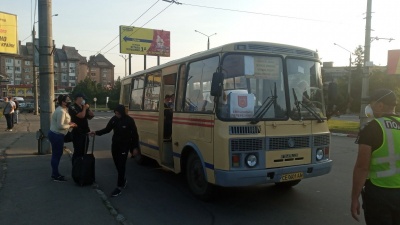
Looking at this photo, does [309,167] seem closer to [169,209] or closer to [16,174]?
[169,209]

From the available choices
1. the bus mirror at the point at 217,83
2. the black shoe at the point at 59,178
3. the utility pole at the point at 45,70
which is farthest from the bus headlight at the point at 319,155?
the utility pole at the point at 45,70

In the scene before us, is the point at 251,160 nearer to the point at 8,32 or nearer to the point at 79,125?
the point at 79,125

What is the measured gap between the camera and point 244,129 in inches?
218

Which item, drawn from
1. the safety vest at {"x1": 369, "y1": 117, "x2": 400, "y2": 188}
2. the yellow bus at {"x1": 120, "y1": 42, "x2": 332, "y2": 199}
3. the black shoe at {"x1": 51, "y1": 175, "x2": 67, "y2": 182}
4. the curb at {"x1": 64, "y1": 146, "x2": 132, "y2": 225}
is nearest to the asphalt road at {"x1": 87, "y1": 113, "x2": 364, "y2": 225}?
the curb at {"x1": 64, "y1": 146, "x2": 132, "y2": 225}

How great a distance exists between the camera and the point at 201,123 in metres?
6.17

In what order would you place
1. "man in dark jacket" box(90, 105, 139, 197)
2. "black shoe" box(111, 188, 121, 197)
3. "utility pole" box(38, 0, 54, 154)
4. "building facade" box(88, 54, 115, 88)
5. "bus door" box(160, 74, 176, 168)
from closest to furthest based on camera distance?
"black shoe" box(111, 188, 121, 197) → "man in dark jacket" box(90, 105, 139, 197) → "bus door" box(160, 74, 176, 168) → "utility pole" box(38, 0, 54, 154) → "building facade" box(88, 54, 115, 88)

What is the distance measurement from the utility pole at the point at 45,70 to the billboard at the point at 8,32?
2037 centimetres

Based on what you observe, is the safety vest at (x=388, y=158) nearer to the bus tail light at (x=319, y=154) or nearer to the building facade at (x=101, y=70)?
the bus tail light at (x=319, y=154)

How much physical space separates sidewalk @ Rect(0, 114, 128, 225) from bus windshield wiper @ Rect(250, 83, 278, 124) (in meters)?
2.62

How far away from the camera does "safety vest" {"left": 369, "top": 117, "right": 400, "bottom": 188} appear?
3.13 metres

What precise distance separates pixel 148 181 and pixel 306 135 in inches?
151

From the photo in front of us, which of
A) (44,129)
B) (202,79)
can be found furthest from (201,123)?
(44,129)

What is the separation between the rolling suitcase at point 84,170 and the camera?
733 centimetres

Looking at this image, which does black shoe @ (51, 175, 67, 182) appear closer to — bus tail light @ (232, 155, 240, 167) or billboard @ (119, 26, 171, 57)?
bus tail light @ (232, 155, 240, 167)
